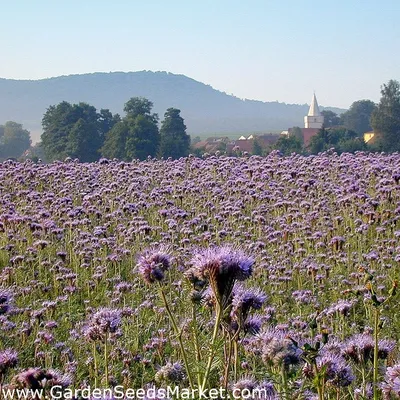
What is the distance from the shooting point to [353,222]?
10133 millimetres

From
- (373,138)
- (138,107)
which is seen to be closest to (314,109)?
(373,138)

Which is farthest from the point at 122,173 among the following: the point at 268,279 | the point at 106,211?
the point at 268,279

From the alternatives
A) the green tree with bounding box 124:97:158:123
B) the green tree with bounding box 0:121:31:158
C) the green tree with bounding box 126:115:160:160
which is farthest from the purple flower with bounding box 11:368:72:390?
the green tree with bounding box 0:121:31:158

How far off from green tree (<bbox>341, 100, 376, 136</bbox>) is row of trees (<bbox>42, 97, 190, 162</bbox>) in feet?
214

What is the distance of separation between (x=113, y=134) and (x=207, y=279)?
58592 mm

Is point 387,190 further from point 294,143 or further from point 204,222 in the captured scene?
point 294,143

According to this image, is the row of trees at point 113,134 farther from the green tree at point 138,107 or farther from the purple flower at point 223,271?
the purple flower at point 223,271

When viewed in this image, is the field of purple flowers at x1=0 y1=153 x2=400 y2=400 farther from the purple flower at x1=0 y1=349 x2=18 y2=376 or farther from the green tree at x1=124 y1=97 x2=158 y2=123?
the green tree at x1=124 y1=97 x2=158 y2=123

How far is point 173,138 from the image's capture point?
6391 cm

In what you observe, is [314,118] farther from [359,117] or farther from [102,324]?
[102,324]

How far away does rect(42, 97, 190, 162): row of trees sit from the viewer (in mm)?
58344

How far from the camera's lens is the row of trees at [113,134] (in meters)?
58.3

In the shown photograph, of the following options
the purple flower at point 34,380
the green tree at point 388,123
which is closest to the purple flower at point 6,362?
the purple flower at point 34,380

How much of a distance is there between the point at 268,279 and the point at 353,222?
2.64 m
